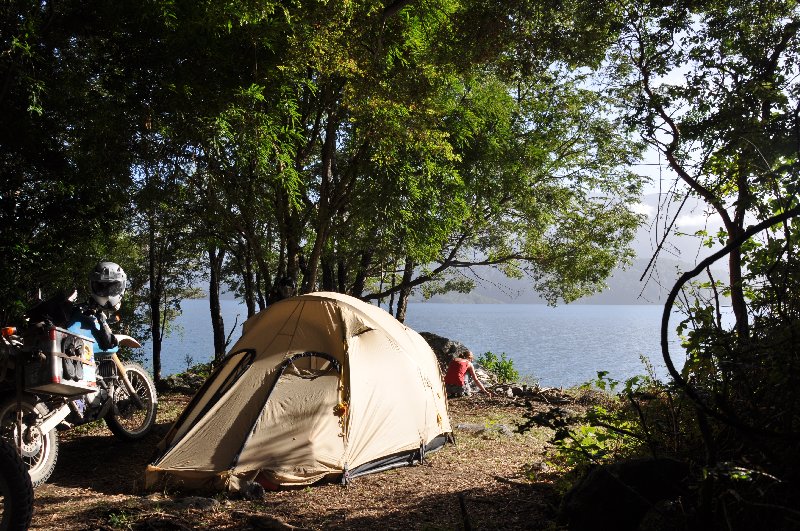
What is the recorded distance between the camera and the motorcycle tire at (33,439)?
19.2ft

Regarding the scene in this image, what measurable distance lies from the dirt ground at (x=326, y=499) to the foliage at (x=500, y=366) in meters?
10.8

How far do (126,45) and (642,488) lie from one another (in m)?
8.70

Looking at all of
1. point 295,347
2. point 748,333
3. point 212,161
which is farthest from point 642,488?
point 212,161

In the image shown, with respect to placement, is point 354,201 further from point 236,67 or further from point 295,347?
point 295,347

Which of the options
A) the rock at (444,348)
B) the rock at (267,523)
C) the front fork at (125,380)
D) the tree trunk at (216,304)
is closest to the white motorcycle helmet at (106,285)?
the front fork at (125,380)

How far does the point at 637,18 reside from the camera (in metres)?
8.20

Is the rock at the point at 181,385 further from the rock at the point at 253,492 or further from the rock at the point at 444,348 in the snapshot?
the rock at the point at 253,492

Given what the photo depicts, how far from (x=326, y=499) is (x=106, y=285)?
3.43m

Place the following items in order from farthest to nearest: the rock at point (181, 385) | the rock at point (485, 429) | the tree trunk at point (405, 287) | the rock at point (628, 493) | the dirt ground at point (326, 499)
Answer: the tree trunk at point (405, 287) < the rock at point (181, 385) < the rock at point (485, 429) < the dirt ground at point (326, 499) < the rock at point (628, 493)

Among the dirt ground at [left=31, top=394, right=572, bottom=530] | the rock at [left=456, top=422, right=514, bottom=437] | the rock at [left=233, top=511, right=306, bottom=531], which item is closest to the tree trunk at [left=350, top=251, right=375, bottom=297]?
the rock at [left=456, top=422, right=514, bottom=437]

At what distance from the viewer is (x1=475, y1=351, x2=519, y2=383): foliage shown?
18.9 meters

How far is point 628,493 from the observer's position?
152 inches

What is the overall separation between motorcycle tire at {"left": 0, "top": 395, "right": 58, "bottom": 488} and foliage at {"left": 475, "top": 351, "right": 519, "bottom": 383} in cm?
1340

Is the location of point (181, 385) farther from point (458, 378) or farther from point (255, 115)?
point (255, 115)
